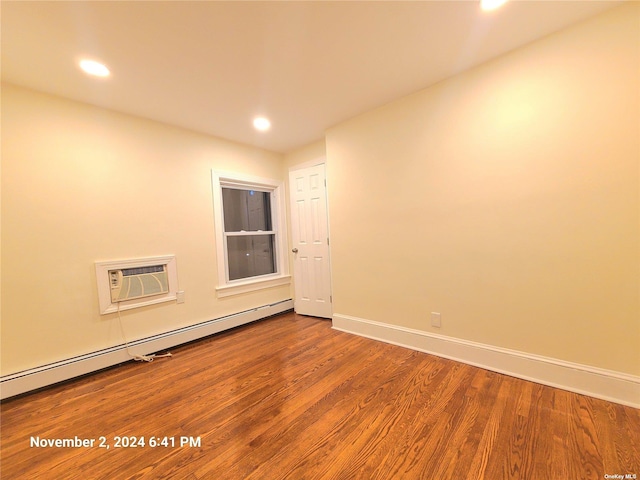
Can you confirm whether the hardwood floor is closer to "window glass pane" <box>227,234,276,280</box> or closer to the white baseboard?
the white baseboard

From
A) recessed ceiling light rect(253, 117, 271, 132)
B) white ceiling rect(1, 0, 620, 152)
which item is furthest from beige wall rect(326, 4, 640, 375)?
recessed ceiling light rect(253, 117, 271, 132)

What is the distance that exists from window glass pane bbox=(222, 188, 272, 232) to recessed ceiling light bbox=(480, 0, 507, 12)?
9.80 feet

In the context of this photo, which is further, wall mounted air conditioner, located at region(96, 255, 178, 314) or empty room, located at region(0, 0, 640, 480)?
wall mounted air conditioner, located at region(96, 255, 178, 314)

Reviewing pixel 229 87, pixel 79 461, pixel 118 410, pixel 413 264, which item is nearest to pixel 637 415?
pixel 413 264

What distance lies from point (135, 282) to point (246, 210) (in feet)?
5.29

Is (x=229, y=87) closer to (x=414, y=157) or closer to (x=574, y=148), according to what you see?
(x=414, y=157)

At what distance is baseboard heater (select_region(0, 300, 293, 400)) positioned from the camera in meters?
1.88

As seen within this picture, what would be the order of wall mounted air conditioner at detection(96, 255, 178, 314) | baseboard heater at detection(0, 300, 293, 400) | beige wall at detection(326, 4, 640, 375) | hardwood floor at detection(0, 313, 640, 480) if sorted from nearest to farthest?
hardwood floor at detection(0, 313, 640, 480)
beige wall at detection(326, 4, 640, 375)
baseboard heater at detection(0, 300, 293, 400)
wall mounted air conditioner at detection(96, 255, 178, 314)

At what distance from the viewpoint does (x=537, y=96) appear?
5.69ft

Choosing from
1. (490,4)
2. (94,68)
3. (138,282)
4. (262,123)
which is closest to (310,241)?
(262,123)

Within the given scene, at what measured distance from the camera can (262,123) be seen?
9.15 feet

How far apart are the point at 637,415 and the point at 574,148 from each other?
1.64 m

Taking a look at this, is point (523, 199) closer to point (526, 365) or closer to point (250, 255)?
point (526, 365)

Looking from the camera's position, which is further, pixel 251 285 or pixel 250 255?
pixel 250 255
